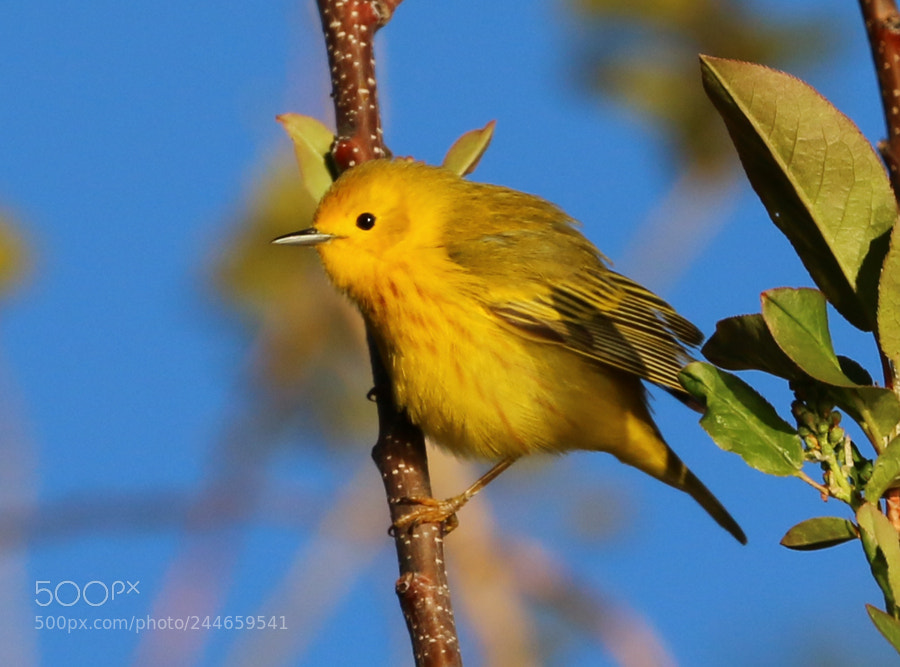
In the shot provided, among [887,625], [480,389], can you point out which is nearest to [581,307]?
[480,389]

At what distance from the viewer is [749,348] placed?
161 centimetres

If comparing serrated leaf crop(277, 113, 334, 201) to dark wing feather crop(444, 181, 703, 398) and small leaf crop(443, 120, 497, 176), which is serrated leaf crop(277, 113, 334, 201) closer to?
small leaf crop(443, 120, 497, 176)

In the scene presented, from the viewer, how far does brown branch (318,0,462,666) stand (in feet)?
8.38

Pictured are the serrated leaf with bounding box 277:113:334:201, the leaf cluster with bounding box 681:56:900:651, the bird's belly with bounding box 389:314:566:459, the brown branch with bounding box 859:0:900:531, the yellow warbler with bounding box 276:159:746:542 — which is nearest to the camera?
the brown branch with bounding box 859:0:900:531

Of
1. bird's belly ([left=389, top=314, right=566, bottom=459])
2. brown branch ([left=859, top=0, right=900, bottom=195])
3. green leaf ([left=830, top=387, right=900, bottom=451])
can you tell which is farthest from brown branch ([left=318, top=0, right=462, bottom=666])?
brown branch ([left=859, top=0, right=900, bottom=195])

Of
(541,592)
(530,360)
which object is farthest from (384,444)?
(541,592)

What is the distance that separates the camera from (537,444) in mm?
3752

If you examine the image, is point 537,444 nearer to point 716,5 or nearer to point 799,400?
point 716,5

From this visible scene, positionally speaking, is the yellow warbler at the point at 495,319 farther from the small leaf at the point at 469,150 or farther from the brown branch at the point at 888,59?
the brown branch at the point at 888,59

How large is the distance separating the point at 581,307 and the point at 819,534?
2381 millimetres

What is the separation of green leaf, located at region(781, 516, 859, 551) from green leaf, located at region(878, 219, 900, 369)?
9.5 inches

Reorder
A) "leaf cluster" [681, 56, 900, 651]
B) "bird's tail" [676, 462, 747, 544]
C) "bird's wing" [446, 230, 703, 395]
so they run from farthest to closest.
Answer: "bird's tail" [676, 462, 747, 544] → "bird's wing" [446, 230, 703, 395] → "leaf cluster" [681, 56, 900, 651]

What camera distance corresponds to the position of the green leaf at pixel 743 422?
1.56 meters

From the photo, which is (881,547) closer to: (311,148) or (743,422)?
(743,422)
